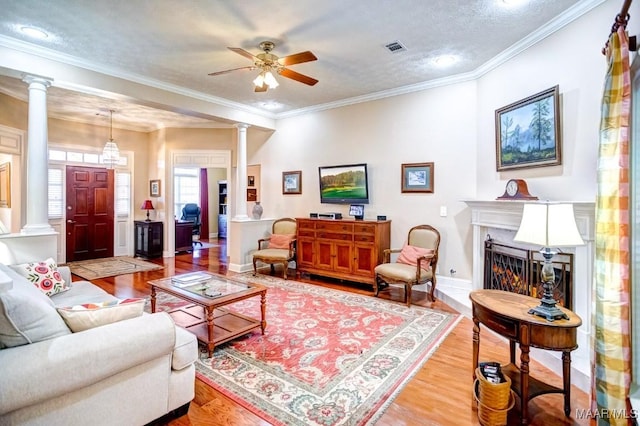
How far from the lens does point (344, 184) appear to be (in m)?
5.58

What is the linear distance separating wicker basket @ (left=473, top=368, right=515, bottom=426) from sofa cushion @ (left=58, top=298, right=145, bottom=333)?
2149 mm

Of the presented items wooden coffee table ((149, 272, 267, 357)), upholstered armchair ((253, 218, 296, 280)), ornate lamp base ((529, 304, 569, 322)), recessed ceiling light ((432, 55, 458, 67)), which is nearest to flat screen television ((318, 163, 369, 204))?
upholstered armchair ((253, 218, 296, 280))

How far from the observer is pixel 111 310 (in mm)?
1935

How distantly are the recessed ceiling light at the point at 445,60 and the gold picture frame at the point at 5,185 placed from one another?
23.4 feet

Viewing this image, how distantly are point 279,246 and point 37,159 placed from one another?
3.49 metres

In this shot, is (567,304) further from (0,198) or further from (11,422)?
(0,198)

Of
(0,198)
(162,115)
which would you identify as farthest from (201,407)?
(0,198)

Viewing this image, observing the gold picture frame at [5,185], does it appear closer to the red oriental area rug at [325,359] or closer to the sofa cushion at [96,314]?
the red oriental area rug at [325,359]

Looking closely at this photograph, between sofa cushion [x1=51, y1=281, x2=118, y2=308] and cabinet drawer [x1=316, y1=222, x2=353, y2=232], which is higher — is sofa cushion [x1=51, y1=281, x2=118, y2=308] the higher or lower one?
the lower one

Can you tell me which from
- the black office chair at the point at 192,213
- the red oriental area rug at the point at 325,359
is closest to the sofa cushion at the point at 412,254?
the red oriental area rug at the point at 325,359

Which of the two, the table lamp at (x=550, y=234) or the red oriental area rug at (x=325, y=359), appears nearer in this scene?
the table lamp at (x=550, y=234)

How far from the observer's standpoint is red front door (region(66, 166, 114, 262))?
6.94m

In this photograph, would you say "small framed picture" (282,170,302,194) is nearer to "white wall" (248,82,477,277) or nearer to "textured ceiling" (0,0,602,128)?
"white wall" (248,82,477,277)

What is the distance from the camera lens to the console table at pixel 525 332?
6.31ft
